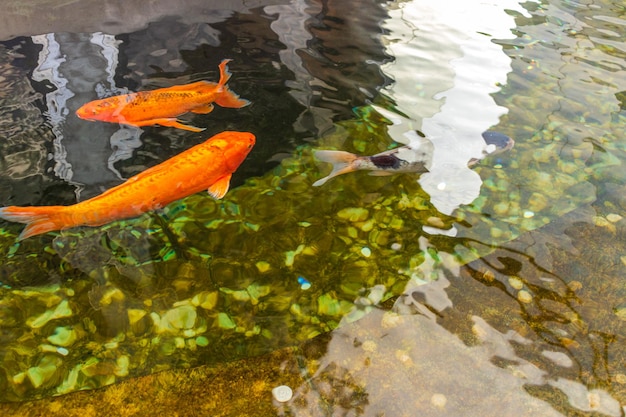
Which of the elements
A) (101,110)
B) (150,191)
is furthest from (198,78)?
(150,191)

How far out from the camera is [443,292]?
299 centimetres

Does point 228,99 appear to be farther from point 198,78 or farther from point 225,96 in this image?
point 198,78

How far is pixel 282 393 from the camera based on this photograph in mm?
2426

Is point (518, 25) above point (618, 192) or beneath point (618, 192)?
above

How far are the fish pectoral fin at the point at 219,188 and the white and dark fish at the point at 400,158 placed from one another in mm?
750

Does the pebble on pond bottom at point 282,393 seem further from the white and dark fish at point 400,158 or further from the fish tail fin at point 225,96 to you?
the fish tail fin at point 225,96

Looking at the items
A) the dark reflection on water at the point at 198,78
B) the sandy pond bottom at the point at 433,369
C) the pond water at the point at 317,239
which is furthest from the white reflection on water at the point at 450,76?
the sandy pond bottom at the point at 433,369

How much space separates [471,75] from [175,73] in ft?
10.8

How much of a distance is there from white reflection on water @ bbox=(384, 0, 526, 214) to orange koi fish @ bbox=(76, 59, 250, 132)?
199 cm

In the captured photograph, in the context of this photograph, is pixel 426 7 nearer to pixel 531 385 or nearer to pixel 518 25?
pixel 518 25

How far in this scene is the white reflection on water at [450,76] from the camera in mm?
3969

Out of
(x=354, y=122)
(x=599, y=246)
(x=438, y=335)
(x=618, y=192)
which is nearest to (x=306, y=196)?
(x=354, y=122)

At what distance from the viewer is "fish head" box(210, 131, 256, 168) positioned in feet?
10.7

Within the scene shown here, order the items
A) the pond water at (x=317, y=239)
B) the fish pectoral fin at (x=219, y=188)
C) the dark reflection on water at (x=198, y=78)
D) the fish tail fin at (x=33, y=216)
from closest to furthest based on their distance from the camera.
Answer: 1. the pond water at (x=317, y=239)
2. the fish tail fin at (x=33, y=216)
3. the fish pectoral fin at (x=219, y=188)
4. the dark reflection on water at (x=198, y=78)
